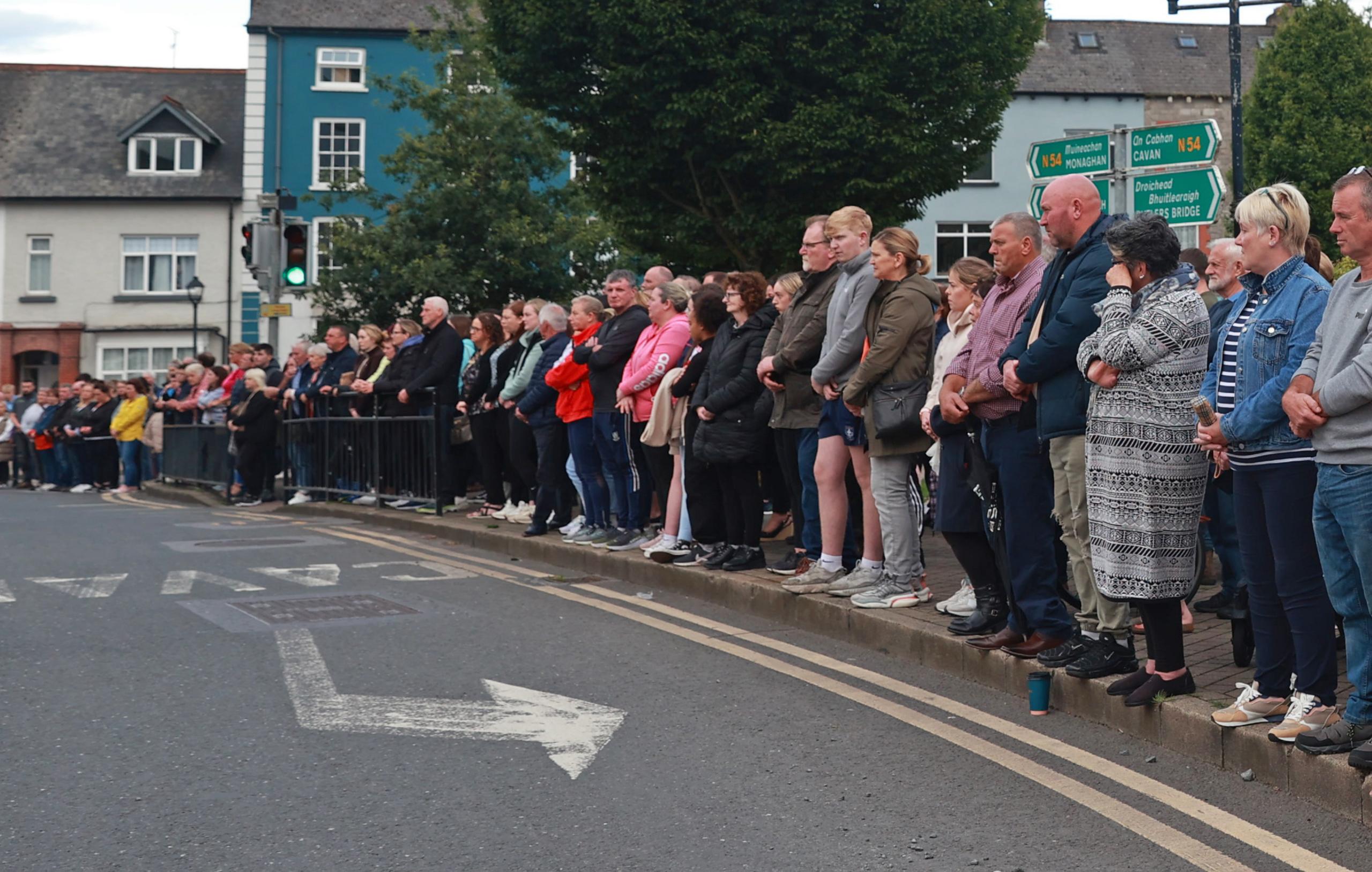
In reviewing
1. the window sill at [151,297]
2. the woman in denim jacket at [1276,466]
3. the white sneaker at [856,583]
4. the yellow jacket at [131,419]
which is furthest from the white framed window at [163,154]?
the woman in denim jacket at [1276,466]

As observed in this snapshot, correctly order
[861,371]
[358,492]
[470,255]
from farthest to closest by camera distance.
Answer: [470,255] → [358,492] → [861,371]

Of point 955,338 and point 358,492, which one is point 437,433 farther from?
point 955,338

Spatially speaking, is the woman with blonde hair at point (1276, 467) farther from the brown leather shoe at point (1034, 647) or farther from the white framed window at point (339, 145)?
the white framed window at point (339, 145)

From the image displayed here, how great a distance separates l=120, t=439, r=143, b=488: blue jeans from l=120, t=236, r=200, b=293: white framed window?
20490 mm

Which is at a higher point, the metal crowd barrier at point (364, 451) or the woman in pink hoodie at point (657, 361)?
the woman in pink hoodie at point (657, 361)

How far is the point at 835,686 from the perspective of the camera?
685cm

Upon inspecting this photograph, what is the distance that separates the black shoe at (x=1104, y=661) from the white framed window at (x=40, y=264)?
1709 inches

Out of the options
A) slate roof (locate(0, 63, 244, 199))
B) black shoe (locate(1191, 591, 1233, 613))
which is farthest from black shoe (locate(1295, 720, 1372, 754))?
slate roof (locate(0, 63, 244, 199))

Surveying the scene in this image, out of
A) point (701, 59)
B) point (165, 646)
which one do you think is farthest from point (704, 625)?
point (701, 59)

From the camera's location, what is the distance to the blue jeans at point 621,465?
37.1ft

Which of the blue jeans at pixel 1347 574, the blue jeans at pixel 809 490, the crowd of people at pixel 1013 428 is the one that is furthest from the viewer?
the blue jeans at pixel 809 490

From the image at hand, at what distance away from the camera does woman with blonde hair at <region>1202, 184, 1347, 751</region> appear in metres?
5.10

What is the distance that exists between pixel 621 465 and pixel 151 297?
3636cm

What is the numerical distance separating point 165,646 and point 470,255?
24.6 meters
